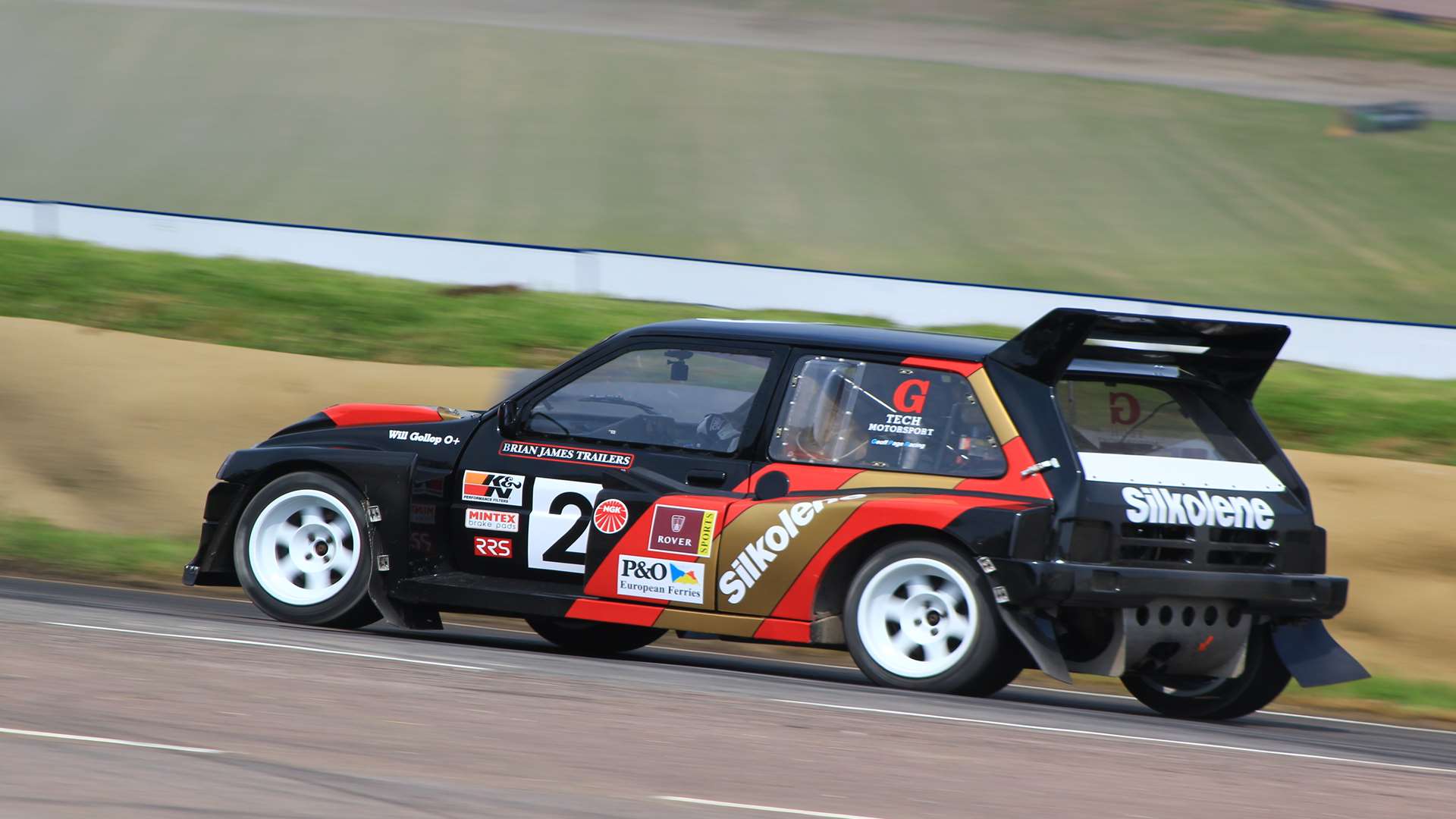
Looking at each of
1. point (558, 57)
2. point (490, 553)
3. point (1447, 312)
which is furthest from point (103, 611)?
point (558, 57)

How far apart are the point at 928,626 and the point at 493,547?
202 cm

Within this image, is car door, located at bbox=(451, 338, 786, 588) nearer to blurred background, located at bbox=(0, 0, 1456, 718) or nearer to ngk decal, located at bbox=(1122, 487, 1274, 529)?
ngk decal, located at bbox=(1122, 487, 1274, 529)

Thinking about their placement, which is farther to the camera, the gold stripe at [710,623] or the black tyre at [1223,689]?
the black tyre at [1223,689]

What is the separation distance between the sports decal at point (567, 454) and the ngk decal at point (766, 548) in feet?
2.25

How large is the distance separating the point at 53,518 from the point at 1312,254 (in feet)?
83.6

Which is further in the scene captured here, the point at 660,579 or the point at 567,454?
the point at 567,454

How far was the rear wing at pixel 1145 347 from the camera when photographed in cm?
768

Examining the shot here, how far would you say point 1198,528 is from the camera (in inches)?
304

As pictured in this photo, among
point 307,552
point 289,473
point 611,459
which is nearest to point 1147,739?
point 611,459

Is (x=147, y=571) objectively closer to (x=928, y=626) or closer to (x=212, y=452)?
(x=212, y=452)

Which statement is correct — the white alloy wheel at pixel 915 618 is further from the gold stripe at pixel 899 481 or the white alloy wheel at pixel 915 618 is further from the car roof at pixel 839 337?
the car roof at pixel 839 337

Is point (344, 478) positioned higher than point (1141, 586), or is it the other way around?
point (344, 478)

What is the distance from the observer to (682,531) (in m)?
8.02

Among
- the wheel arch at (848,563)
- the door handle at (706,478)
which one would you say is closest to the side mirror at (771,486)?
the door handle at (706,478)
